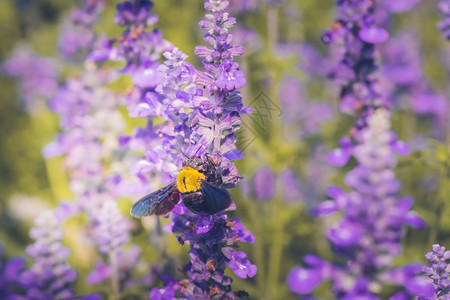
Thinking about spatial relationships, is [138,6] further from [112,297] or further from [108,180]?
[112,297]

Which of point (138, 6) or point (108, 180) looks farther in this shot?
point (108, 180)

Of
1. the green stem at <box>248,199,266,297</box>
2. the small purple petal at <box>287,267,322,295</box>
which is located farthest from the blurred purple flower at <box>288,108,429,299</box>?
the green stem at <box>248,199,266,297</box>

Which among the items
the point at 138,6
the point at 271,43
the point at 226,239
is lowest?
the point at 226,239

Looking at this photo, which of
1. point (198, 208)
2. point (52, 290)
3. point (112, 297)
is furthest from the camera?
point (112, 297)

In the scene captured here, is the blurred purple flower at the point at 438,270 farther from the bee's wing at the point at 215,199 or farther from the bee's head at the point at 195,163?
the bee's head at the point at 195,163

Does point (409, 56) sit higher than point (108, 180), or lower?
higher

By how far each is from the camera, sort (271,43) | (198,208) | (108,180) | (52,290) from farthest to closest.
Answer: (271,43) → (108,180) → (52,290) → (198,208)

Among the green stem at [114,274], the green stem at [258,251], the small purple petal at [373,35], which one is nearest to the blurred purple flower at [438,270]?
the small purple petal at [373,35]

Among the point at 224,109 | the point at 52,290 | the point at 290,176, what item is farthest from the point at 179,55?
the point at 290,176
